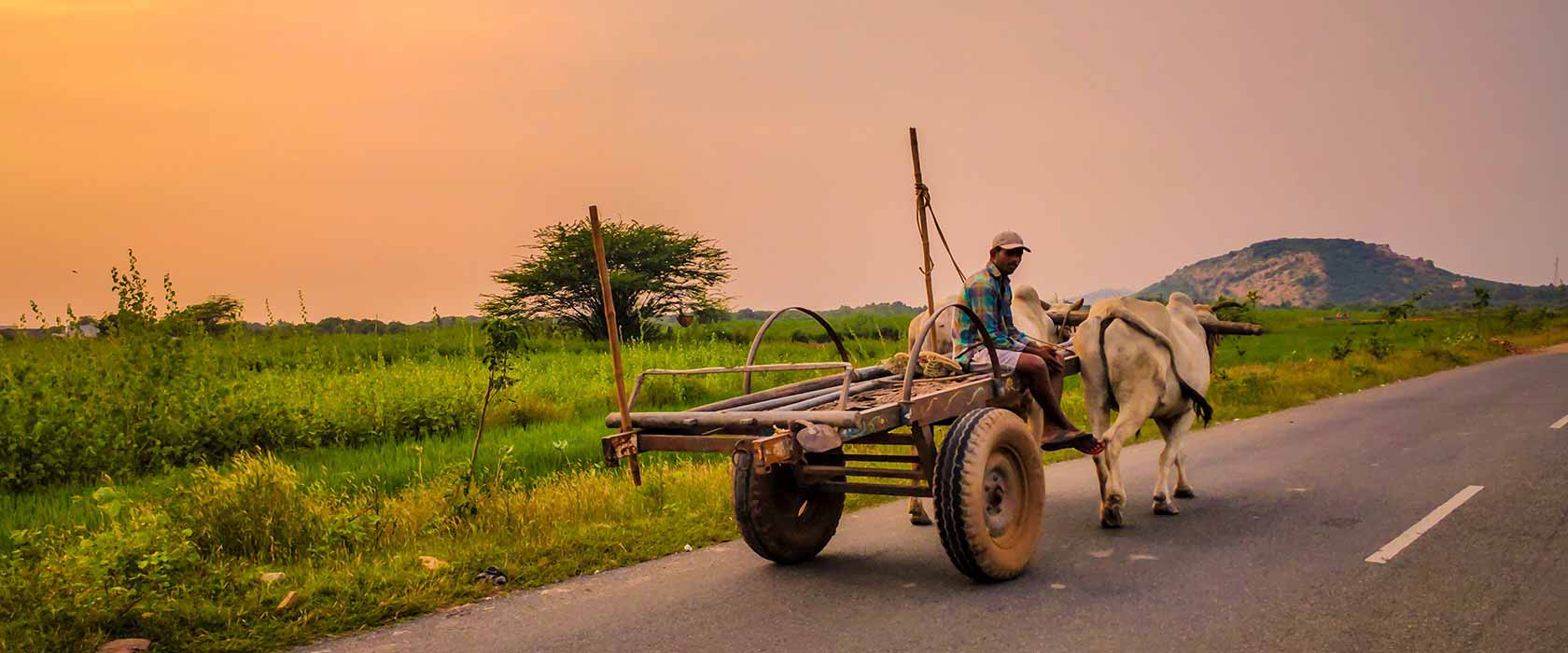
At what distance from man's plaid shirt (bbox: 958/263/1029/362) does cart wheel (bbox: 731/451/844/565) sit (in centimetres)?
121

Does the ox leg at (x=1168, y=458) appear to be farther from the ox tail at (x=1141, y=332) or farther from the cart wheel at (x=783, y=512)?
the cart wheel at (x=783, y=512)

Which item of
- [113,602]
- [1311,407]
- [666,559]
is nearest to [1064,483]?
[666,559]

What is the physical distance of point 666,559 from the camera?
6.80m

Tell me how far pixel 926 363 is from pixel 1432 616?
3.13 m

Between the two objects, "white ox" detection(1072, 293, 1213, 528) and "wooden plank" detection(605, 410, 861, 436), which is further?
"white ox" detection(1072, 293, 1213, 528)

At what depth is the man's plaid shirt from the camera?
6.84 m

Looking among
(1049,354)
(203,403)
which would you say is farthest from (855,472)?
(203,403)

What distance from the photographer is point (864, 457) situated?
6.76 meters

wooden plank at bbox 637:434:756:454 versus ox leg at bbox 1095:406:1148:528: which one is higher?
wooden plank at bbox 637:434:756:454

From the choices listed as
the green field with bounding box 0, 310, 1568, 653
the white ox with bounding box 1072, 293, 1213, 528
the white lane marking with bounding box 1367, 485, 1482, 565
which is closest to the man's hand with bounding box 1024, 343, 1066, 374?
the white ox with bounding box 1072, 293, 1213, 528

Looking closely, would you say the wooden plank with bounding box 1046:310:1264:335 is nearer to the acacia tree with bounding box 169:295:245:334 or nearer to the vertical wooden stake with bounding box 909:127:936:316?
the vertical wooden stake with bounding box 909:127:936:316

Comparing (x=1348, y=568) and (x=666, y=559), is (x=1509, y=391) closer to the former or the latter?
(x=1348, y=568)

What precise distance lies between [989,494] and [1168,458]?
254 cm

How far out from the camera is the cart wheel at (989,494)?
544cm
